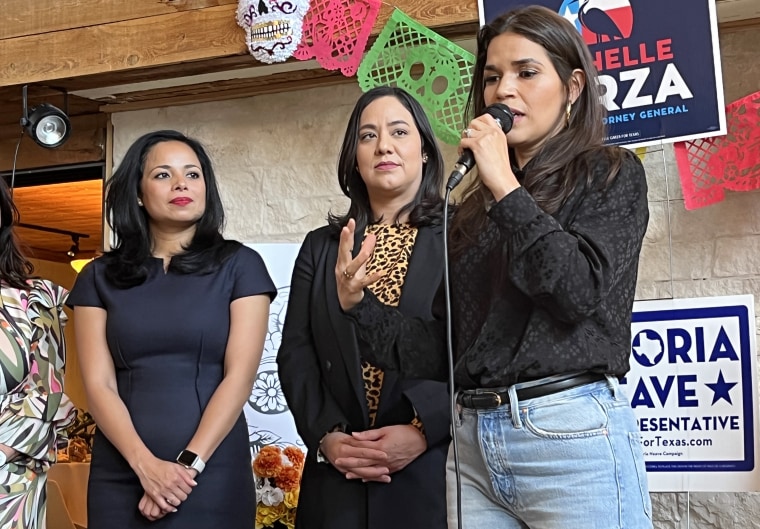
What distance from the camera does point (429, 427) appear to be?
72.6 inches

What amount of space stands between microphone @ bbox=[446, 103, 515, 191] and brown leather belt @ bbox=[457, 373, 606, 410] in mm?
279

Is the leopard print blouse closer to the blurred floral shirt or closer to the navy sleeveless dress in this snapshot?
the navy sleeveless dress

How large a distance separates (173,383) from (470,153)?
3.48ft

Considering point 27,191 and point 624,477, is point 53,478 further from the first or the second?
point 624,477

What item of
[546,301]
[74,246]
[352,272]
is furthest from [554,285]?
[74,246]

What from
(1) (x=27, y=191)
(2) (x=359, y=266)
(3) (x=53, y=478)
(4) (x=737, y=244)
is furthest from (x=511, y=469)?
(1) (x=27, y=191)

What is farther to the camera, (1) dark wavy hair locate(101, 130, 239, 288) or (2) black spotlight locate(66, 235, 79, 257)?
(2) black spotlight locate(66, 235, 79, 257)

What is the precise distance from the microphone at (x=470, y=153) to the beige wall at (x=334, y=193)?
154 centimetres

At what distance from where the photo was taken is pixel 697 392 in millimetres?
2479

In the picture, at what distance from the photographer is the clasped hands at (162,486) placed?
6.49 ft

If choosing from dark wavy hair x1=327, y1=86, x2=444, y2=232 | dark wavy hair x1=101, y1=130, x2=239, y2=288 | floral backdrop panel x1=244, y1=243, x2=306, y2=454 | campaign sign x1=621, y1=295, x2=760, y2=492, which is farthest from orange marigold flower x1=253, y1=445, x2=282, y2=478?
campaign sign x1=621, y1=295, x2=760, y2=492

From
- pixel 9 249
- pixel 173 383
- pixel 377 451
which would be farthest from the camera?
pixel 9 249

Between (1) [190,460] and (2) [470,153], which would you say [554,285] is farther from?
(1) [190,460]

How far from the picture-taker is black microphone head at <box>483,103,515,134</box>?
1.31 m
